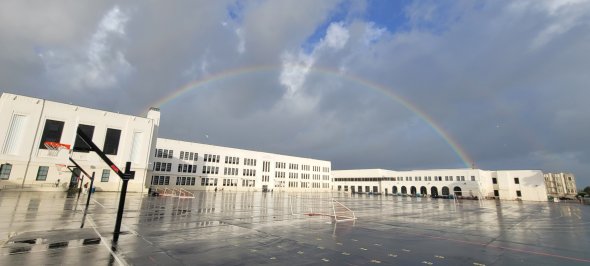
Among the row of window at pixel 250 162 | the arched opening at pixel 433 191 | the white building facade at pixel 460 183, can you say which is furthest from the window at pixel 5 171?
the arched opening at pixel 433 191

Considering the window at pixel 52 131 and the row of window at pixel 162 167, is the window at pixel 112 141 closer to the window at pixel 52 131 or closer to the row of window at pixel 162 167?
the window at pixel 52 131

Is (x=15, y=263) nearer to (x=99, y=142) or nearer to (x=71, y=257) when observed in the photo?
(x=71, y=257)

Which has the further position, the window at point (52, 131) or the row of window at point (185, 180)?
the row of window at point (185, 180)

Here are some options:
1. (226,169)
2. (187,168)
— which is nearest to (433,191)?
(226,169)

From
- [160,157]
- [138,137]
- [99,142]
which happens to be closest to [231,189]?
[160,157]

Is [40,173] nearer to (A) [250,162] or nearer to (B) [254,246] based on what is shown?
(B) [254,246]

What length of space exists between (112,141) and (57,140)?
27.1 ft

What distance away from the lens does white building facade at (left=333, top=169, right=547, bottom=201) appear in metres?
95.3

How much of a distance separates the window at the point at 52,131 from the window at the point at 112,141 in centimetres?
705

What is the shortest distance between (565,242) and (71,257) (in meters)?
21.6

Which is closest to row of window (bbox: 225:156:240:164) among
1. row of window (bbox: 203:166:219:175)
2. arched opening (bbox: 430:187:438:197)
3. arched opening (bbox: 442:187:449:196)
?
row of window (bbox: 203:166:219:175)

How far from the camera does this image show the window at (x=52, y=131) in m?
47.9

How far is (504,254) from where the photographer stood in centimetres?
1086

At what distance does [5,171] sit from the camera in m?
43.5
